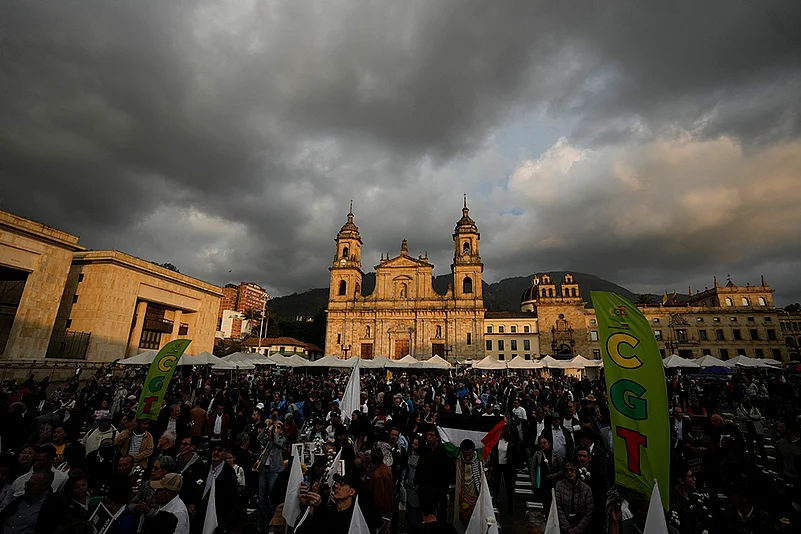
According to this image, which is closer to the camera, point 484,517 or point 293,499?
point 484,517

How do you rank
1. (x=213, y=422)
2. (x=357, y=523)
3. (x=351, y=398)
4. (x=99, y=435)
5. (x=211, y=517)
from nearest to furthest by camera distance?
(x=357, y=523), (x=211, y=517), (x=99, y=435), (x=213, y=422), (x=351, y=398)

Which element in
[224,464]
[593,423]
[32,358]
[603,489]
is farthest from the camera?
[32,358]

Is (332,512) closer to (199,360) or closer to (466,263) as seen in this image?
(199,360)

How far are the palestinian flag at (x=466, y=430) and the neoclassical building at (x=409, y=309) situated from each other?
43162 mm

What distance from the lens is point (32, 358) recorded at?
22547 millimetres

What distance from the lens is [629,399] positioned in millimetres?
4137

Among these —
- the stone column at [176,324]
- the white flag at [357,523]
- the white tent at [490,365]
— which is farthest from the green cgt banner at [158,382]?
the stone column at [176,324]

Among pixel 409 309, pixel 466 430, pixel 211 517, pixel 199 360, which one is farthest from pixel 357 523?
pixel 409 309

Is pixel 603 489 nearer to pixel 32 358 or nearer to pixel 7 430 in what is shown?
pixel 7 430

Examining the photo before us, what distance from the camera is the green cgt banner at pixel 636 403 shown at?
3842 mm

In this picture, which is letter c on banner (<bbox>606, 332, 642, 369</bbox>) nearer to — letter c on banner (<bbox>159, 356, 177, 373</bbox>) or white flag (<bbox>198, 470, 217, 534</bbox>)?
white flag (<bbox>198, 470, 217, 534</bbox>)

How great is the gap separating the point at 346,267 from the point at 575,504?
1975 inches

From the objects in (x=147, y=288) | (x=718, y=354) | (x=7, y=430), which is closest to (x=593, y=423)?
(x=7, y=430)

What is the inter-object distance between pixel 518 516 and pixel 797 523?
3.94m
